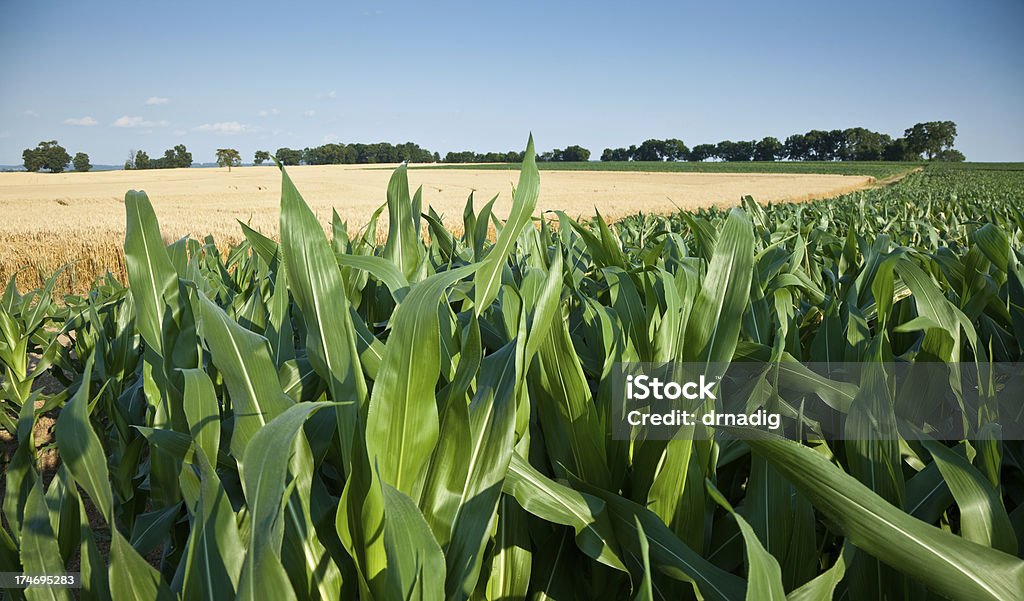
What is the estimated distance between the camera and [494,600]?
0.69m

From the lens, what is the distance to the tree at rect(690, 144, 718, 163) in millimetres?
96625

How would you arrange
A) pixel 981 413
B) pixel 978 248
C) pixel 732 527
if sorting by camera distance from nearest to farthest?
pixel 732 527
pixel 981 413
pixel 978 248

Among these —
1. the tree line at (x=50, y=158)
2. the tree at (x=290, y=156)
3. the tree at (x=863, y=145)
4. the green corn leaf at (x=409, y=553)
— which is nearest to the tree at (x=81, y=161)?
the tree line at (x=50, y=158)

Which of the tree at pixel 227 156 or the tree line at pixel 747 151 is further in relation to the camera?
the tree line at pixel 747 151

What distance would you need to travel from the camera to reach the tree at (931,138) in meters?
83.6

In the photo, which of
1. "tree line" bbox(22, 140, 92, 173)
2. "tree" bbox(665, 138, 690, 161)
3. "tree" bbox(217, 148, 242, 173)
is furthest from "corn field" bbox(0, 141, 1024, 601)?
"tree" bbox(665, 138, 690, 161)

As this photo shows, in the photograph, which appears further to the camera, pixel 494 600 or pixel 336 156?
pixel 336 156

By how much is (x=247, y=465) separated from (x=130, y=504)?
3.24ft

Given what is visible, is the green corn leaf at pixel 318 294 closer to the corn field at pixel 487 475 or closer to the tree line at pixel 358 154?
the corn field at pixel 487 475

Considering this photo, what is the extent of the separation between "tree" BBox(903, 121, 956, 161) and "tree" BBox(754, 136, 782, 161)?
60.6 ft

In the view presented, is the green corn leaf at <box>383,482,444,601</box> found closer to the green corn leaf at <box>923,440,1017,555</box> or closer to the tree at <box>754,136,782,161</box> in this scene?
the green corn leaf at <box>923,440,1017,555</box>

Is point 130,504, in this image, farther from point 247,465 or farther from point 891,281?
point 891,281

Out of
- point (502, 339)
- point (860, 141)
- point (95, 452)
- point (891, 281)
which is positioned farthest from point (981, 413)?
point (860, 141)

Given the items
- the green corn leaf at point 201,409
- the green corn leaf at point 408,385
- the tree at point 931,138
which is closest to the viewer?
the green corn leaf at point 408,385
